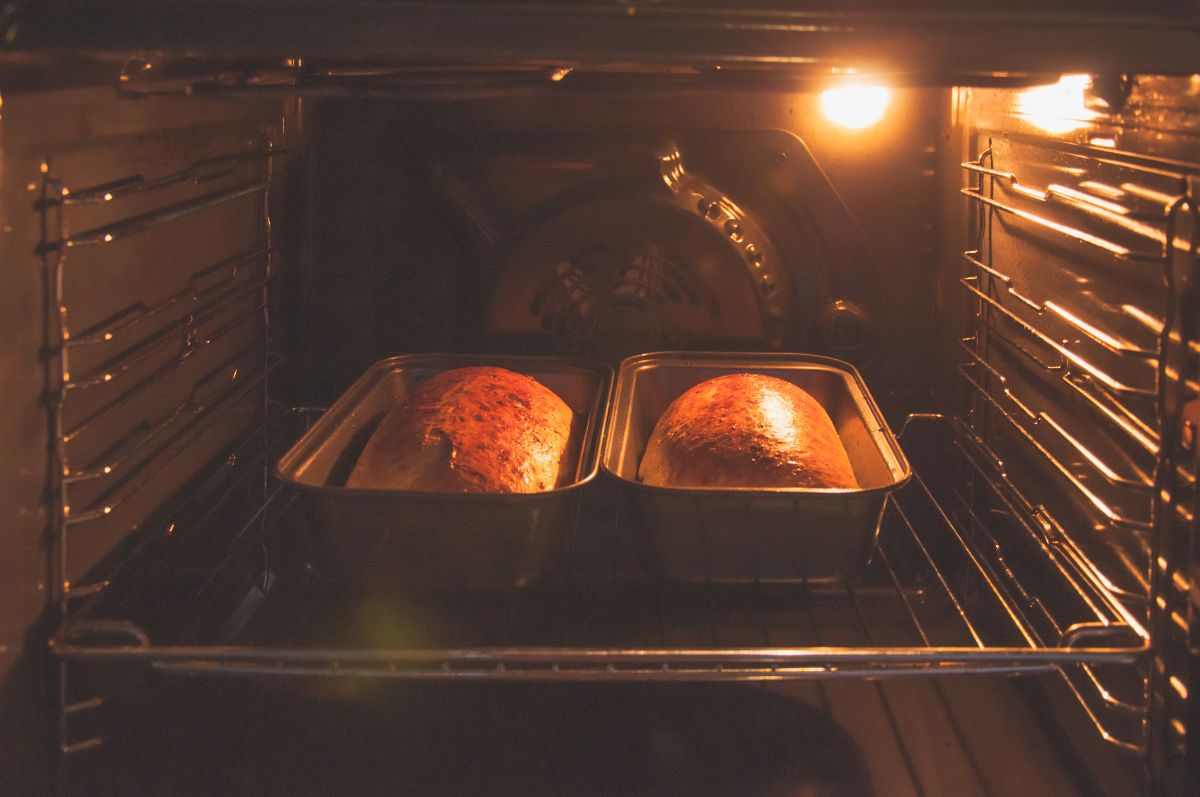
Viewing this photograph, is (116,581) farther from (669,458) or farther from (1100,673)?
(1100,673)

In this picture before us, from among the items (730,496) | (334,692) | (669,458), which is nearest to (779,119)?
(669,458)

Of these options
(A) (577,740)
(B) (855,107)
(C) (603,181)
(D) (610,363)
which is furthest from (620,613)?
(B) (855,107)

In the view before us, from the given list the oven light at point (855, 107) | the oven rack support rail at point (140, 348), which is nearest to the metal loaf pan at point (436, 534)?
the oven rack support rail at point (140, 348)

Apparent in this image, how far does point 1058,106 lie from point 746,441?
466 mm

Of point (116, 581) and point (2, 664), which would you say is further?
point (116, 581)

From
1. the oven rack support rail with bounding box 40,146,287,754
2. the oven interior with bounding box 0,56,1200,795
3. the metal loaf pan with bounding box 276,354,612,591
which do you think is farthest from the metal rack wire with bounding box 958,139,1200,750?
the oven rack support rail with bounding box 40,146,287,754

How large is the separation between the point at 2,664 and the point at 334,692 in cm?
34

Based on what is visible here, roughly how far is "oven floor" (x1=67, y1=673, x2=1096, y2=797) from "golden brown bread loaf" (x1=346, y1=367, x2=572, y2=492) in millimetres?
218

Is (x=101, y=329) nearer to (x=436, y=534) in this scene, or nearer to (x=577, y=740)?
(x=436, y=534)

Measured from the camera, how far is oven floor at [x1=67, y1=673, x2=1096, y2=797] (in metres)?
0.99

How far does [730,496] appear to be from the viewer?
108cm

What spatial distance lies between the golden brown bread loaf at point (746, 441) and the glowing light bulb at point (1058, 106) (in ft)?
1.35

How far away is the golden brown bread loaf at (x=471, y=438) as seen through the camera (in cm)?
122

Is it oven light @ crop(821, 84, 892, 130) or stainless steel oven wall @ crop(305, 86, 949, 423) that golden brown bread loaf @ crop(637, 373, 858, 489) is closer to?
stainless steel oven wall @ crop(305, 86, 949, 423)
